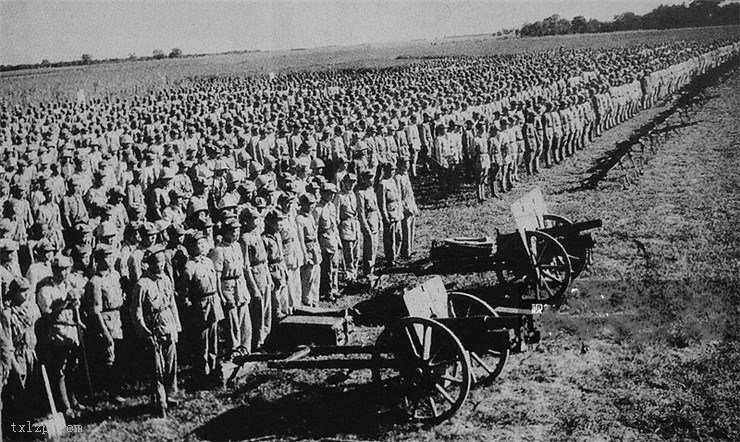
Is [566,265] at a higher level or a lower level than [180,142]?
lower

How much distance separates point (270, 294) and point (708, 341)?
6130mm

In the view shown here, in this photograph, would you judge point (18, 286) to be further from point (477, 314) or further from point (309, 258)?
point (477, 314)

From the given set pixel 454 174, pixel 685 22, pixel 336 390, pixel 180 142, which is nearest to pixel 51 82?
pixel 180 142

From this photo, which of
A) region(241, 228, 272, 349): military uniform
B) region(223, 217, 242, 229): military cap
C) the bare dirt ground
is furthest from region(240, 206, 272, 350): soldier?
the bare dirt ground

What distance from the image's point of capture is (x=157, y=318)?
754cm

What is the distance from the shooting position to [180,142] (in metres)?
18.6

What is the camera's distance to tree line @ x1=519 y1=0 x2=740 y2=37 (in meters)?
57.0

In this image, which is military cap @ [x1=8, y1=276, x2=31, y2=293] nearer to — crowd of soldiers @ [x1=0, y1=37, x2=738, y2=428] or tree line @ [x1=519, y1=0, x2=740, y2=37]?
crowd of soldiers @ [x1=0, y1=37, x2=738, y2=428]

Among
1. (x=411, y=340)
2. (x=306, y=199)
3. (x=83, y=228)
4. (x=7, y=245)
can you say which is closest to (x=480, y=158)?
(x=306, y=199)

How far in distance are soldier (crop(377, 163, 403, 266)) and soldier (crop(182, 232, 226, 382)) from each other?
180 inches

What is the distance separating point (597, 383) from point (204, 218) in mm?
5948

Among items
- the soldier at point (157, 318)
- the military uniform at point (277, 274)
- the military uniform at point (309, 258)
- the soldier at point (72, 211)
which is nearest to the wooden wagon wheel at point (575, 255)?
the military uniform at point (309, 258)

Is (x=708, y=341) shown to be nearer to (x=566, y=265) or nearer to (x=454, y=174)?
(x=566, y=265)

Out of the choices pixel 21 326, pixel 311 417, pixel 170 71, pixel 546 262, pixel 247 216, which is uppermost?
pixel 170 71
